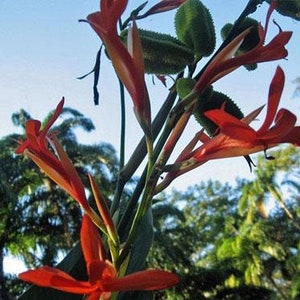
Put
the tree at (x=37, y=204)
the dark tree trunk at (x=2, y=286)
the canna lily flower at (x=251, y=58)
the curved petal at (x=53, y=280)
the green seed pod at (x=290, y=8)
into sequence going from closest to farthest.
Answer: the curved petal at (x=53, y=280) < the canna lily flower at (x=251, y=58) < the green seed pod at (x=290, y=8) < the dark tree trunk at (x=2, y=286) < the tree at (x=37, y=204)

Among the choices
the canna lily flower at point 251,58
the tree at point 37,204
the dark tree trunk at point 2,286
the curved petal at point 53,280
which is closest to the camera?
the curved petal at point 53,280

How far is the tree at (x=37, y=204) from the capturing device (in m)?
9.48

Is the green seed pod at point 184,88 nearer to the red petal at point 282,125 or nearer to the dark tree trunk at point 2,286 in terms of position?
the red petal at point 282,125

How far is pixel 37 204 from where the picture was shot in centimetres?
1052

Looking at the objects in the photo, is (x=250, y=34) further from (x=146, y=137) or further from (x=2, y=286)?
(x=2, y=286)

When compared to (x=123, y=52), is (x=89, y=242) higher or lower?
lower

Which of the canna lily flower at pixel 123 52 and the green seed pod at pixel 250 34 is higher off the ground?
the green seed pod at pixel 250 34

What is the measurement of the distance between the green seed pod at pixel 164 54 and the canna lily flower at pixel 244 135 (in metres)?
0.11

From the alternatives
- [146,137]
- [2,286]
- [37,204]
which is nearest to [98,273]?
[146,137]

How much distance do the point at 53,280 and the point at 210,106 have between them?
246 mm

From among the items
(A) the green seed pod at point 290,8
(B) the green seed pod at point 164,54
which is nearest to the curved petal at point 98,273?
→ (B) the green seed pod at point 164,54

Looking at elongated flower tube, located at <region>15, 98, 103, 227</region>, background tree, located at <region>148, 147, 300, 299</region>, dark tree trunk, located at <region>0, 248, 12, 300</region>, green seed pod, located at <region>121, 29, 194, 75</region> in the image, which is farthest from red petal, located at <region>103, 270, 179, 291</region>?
background tree, located at <region>148, 147, 300, 299</region>

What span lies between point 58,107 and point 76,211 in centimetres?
1056

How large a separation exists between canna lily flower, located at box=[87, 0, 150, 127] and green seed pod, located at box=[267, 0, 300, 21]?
200mm
